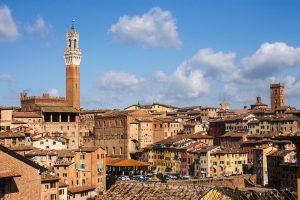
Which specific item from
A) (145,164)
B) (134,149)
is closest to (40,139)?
(145,164)

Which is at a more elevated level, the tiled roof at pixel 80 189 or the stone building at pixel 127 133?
the stone building at pixel 127 133

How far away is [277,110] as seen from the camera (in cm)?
7119

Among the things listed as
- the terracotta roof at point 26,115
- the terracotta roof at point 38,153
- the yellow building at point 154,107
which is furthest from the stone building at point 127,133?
the terracotta roof at point 38,153

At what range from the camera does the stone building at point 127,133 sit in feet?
225

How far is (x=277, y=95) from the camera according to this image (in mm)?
85938

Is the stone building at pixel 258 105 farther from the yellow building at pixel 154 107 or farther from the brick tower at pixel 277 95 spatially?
the yellow building at pixel 154 107

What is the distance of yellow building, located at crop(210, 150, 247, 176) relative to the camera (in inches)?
2178

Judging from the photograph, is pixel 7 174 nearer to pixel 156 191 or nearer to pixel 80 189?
pixel 156 191

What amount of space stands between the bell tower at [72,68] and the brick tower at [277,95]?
30666 mm

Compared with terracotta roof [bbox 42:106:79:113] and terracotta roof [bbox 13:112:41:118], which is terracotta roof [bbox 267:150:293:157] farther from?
terracotta roof [bbox 13:112:41:118]

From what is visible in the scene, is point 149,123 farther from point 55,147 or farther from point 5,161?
point 5,161

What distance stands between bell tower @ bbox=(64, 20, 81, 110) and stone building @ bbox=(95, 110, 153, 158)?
6.57 meters

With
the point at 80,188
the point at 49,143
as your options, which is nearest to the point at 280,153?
the point at 80,188

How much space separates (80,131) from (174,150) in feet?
65.4
